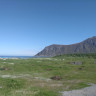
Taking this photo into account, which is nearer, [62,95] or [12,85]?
[62,95]

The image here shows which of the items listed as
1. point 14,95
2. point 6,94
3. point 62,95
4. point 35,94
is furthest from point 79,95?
point 6,94

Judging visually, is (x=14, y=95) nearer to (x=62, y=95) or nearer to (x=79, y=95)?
(x=62, y=95)

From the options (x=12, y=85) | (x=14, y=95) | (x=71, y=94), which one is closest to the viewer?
(x=14, y=95)

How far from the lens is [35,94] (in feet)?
63.8

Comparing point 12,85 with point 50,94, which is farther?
point 12,85

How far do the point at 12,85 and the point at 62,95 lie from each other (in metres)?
11.6

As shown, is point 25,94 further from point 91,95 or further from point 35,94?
point 91,95

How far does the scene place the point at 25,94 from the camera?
19406 mm

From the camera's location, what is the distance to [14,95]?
18.9 metres

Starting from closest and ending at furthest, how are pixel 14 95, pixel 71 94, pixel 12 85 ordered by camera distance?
pixel 14 95 → pixel 71 94 → pixel 12 85

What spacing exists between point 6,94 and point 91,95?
47.1 ft

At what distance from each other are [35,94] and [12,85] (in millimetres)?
8117

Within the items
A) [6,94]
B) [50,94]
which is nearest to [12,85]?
[6,94]

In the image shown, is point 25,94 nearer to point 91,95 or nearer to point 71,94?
point 71,94
